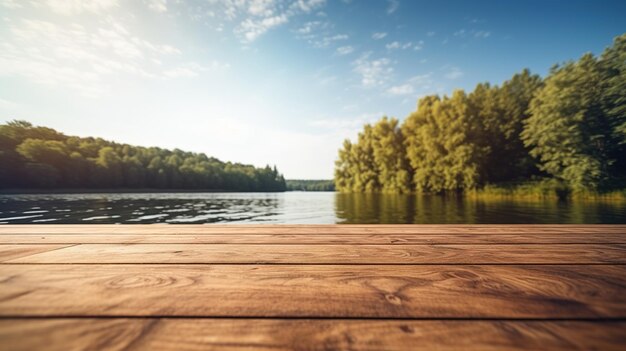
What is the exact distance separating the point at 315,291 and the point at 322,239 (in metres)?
0.99

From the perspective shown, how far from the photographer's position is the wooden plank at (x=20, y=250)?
1471 millimetres

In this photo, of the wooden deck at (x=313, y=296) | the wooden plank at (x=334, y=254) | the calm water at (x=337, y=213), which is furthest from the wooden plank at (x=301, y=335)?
the calm water at (x=337, y=213)

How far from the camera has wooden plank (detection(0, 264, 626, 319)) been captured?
2.73ft

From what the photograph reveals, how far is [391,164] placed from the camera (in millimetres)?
40688

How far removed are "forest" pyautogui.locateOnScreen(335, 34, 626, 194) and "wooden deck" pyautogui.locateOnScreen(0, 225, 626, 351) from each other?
2581 centimetres

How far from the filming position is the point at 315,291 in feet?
3.26

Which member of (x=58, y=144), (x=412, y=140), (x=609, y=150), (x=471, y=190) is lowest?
(x=471, y=190)

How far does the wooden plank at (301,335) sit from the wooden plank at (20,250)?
1099 millimetres

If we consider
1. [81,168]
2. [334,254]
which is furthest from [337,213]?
[81,168]

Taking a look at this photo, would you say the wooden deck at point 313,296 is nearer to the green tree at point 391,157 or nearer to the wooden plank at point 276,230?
the wooden plank at point 276,230

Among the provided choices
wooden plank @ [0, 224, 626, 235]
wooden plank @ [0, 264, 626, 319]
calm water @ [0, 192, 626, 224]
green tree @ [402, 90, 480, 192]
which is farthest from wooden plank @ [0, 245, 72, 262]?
green tree @ [402, 90, 480, 192]

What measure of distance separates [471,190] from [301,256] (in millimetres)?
31091

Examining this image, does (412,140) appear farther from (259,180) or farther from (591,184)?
(259,180)

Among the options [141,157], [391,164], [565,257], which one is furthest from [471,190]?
[141,157]
